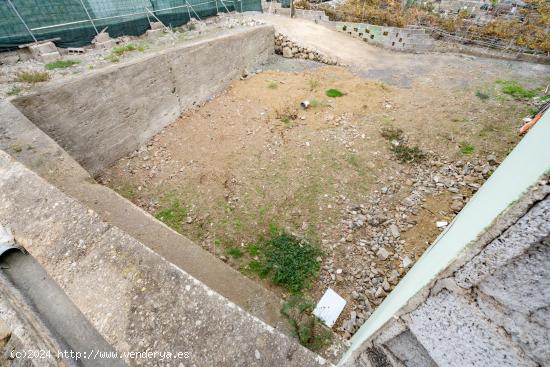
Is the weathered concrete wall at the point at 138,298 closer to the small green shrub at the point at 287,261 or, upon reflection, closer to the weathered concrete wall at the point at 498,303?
the weathered concrete wall at the point at 498,303

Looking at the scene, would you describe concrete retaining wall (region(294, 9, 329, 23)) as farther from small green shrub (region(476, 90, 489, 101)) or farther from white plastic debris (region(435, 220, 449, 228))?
white plastic debris (region(435, 220, 449, 228))

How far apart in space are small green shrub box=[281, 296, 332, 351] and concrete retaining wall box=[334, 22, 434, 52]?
446 inches

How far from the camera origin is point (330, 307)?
3.51m

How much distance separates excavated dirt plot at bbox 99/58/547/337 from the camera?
4.26 meters

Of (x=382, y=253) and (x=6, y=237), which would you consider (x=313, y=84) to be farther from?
(x=6, y=237)

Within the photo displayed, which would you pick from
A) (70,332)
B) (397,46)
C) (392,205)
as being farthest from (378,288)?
(397,46)

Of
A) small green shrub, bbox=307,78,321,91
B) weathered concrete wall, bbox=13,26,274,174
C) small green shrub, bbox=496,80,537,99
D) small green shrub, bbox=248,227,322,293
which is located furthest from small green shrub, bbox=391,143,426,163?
weathered concrete wall, bbox=13,26,274,174

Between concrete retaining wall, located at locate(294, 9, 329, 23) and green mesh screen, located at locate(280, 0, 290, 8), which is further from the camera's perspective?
green mesh screen, located at locate(280, 0, 290, 8)

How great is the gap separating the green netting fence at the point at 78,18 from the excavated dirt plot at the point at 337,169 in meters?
3.23

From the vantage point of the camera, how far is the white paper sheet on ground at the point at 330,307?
3.40 m

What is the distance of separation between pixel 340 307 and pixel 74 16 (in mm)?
8968

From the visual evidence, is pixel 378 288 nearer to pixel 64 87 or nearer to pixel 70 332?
pixel 70 332

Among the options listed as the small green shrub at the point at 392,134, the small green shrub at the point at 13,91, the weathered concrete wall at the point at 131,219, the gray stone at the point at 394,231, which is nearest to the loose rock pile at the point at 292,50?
the small green shrub at the point at 392,134

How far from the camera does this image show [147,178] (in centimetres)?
569
